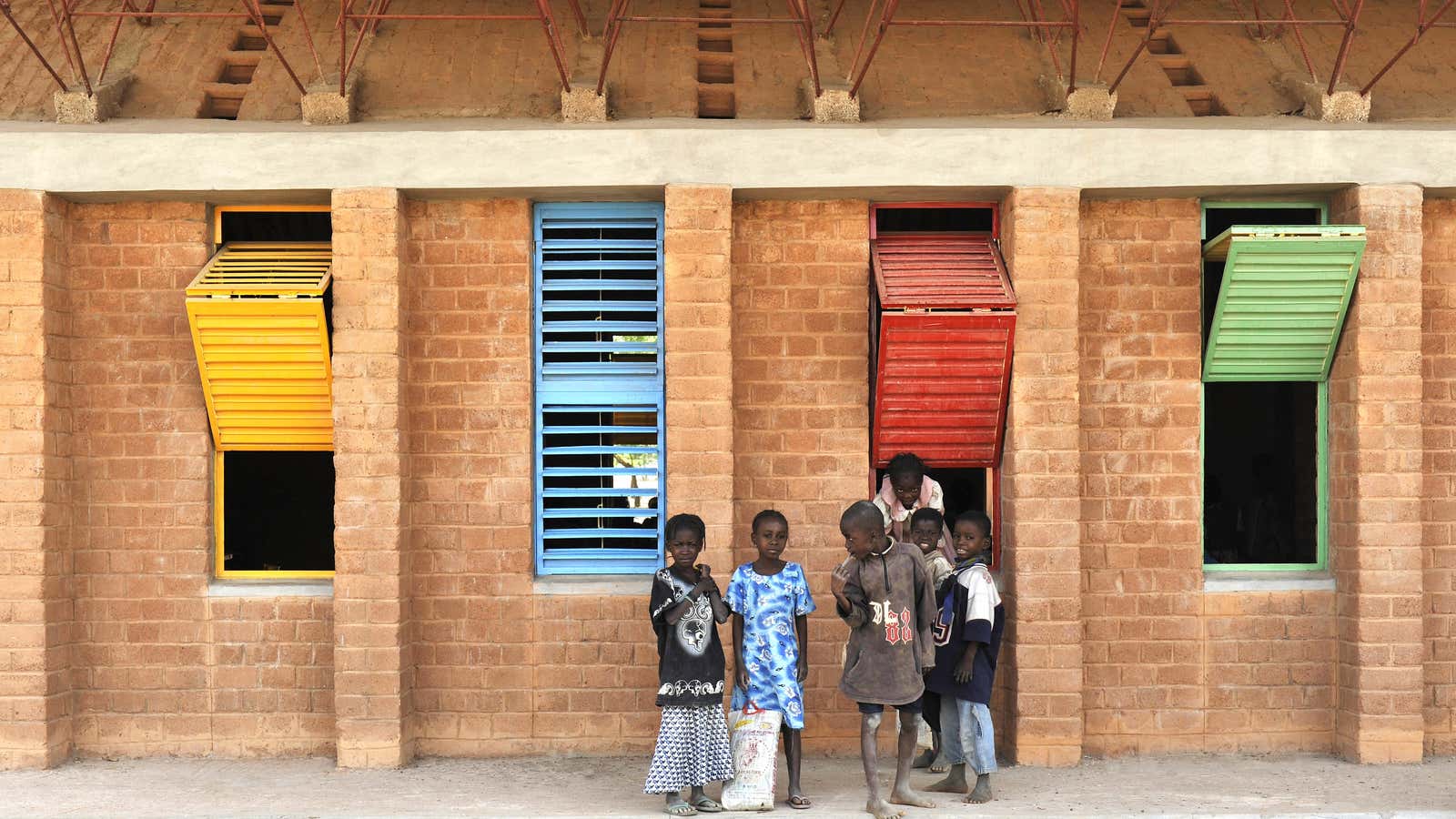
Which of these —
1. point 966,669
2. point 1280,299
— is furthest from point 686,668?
point 1280,299

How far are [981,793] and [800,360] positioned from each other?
2.87 m

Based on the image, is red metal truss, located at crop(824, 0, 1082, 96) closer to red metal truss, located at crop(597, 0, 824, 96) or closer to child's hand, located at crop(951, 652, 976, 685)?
red metal truss, located at crop(597, 0, 824, 96)

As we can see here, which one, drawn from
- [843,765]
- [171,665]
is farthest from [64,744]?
[843,765]

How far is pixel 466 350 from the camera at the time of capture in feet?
29.3

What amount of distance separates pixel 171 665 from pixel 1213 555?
22.0 ft

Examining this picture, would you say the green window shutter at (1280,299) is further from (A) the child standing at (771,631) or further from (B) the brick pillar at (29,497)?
(B) the brick pillar at (29,497)

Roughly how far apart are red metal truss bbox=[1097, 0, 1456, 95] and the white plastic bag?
4.44 meters

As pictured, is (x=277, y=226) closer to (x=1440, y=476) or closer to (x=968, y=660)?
(x=968, y=660)

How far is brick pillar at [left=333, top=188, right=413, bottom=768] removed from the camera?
855 cm

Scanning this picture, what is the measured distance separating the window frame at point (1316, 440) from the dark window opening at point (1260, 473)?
3 cm

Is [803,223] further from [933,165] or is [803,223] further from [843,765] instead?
[843,765]

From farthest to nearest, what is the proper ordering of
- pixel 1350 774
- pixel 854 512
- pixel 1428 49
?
1. pixel 1428 49
2. pixel 1350 774
3. pixel 854 512

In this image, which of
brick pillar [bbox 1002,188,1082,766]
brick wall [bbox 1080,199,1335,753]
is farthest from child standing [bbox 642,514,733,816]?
brick wall [bbox 1080,199,1335,753]

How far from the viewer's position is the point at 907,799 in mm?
7590
